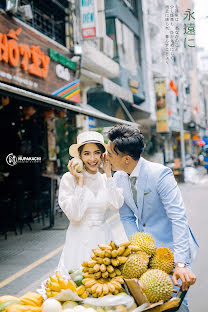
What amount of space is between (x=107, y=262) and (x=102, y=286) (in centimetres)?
13

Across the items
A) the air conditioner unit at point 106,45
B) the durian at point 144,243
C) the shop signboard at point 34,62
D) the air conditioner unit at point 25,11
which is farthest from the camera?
the air conditioner unit at point 106,45

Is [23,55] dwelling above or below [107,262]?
above

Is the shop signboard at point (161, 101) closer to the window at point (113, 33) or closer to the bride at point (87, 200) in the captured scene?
the window at point (113, 33)

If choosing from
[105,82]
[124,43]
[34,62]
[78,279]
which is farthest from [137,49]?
[78,279]

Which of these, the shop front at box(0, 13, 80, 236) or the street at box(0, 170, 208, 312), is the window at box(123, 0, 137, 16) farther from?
the street at box(0, 170, 208, 312)

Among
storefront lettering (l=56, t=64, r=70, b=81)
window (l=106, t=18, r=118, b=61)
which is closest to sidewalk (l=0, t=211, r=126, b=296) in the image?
storefront lettering (l=56, t=64, r=70, b=81)

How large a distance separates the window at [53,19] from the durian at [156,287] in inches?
371

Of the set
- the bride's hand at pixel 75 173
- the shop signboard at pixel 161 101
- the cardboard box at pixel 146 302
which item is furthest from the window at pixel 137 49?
the cardboard box at pixel 146 302

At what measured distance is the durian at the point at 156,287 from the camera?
1897 mm

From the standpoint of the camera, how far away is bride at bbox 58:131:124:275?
9.21 feet

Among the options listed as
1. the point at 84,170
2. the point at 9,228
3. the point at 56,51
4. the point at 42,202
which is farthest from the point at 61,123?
the point at 84,170

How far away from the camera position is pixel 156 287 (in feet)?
6.23

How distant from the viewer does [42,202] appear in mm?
9484

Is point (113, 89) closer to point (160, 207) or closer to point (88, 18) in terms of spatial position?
point (88, 18)
